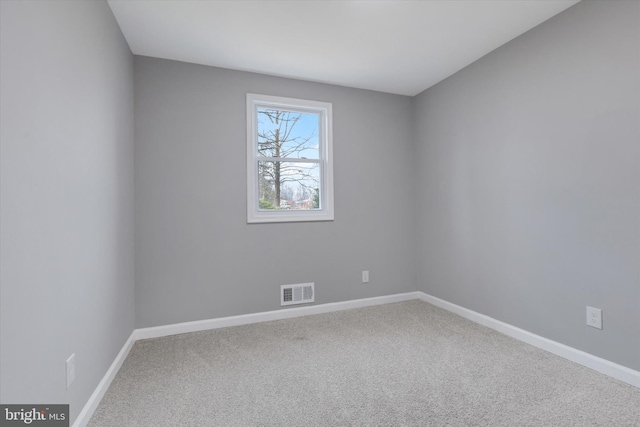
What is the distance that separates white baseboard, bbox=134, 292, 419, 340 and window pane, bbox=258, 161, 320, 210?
108 centimetres

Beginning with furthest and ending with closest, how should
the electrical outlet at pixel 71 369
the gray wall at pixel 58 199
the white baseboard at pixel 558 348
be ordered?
the white baseboard at pixel 558 348, the electrical outlet at pixel 71 369, the gray wall at pixel 58 199

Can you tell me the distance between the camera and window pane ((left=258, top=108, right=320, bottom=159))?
3.23 meters

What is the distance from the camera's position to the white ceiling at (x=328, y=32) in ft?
6.97

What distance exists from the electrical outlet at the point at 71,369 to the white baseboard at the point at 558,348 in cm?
302

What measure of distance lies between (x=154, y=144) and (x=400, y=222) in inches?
108

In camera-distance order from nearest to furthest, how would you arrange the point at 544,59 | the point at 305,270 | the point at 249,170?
the point at 544,59 → the point at 249,170 → the point at 305,270

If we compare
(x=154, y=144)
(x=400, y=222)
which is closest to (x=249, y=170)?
(x=154, y=144)

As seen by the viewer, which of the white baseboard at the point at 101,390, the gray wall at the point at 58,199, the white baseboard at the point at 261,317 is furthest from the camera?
the white baseboard at the point at 261,317

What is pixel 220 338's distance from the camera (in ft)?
8.73

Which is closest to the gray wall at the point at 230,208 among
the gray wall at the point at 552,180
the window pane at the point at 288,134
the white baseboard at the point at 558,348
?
the window pane at the point at 288,134

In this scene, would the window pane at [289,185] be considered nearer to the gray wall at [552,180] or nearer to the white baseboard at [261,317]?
the white baseboard at [261,317]

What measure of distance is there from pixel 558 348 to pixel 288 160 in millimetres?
2819

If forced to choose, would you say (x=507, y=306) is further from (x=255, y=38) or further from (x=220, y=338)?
(x=255, y=38)

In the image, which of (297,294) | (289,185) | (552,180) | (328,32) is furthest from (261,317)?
(552,180)
